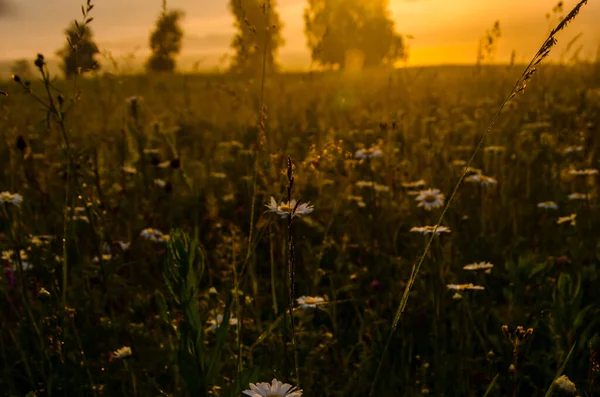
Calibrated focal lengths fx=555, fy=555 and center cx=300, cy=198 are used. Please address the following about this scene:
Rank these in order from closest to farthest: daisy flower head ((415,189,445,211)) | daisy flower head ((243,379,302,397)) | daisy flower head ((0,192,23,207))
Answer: daisy flower head ((243,379,302,397)), daisy flower head ((0,192,23,207)), daisy flower head ((415,189,445,211))

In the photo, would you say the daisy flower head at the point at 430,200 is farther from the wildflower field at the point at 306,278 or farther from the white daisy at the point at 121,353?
the white daisy at the point at 121,353

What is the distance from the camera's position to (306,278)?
2514 millimetres

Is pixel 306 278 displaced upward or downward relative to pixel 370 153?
downward

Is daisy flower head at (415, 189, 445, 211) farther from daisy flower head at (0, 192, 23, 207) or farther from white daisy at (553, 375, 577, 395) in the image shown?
daisy flower head at (0, 192, 23, 207)

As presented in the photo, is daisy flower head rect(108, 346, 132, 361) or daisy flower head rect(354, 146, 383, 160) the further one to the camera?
daisy flower head rect(354, 146, 383, 160)

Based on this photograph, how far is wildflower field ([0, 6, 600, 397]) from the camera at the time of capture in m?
1.56

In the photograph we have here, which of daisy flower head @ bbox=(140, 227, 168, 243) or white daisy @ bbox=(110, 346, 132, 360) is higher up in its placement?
daisy flower head @ bbox=(140, 227, 168, 243)

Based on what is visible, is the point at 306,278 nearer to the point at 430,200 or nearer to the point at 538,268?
the point at 430,200

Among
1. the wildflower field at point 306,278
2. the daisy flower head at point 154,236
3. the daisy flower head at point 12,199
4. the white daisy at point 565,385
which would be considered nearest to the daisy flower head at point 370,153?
the wildflower field at point 306,278

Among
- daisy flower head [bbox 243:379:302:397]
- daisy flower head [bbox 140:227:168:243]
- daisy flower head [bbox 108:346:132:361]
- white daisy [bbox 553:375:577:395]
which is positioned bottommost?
daisy flower head [bbox 108:346:132:361]

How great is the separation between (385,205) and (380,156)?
1.30 feet

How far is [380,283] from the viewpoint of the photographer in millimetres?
2354

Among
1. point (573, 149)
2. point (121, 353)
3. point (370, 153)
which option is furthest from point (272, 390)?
point (573, 149)

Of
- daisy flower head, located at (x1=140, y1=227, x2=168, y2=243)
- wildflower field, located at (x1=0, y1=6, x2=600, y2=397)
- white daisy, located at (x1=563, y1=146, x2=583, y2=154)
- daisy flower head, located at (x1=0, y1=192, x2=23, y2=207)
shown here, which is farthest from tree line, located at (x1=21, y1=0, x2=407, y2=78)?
white daisy, located at (x1=563, y1=146, x2=583, y2=154)
